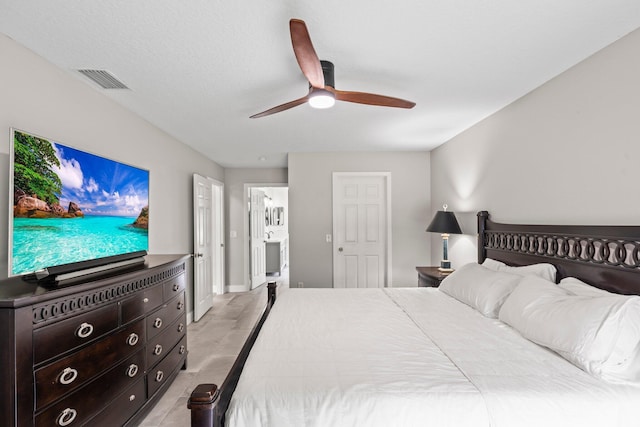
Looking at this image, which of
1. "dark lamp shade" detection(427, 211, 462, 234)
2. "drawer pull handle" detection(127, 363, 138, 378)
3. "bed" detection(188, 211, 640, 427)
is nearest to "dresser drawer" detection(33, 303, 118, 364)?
"drawer pull handle" detection(127, 363, 138, 378)

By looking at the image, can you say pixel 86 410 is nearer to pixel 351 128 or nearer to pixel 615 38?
pixel 351 128

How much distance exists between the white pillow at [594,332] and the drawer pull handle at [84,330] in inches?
94.6

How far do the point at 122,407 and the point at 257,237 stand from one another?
436 centimetres

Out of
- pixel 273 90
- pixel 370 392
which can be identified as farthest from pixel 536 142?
pixel 370 392

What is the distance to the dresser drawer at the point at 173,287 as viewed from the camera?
8.25 ft

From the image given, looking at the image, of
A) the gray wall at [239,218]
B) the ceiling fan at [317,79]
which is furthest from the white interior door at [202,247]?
the ceiling fan at [317,79]

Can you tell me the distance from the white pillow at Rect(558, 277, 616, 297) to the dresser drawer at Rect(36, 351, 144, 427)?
277 centimetres

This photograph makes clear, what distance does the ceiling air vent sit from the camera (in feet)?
6.98

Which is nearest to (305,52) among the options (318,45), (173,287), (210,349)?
(318,45)

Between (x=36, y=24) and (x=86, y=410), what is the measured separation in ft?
6.71

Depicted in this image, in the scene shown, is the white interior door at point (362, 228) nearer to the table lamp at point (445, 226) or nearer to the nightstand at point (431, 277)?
the nightstand at point (431, 277)

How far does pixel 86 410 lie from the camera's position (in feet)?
5.42

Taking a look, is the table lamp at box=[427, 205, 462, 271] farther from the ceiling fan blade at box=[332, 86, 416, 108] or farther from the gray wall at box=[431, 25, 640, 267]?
the ceiling fan blade at box=[332, 86, 416, 108]

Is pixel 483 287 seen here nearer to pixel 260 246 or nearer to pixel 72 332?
pixel 72 332
